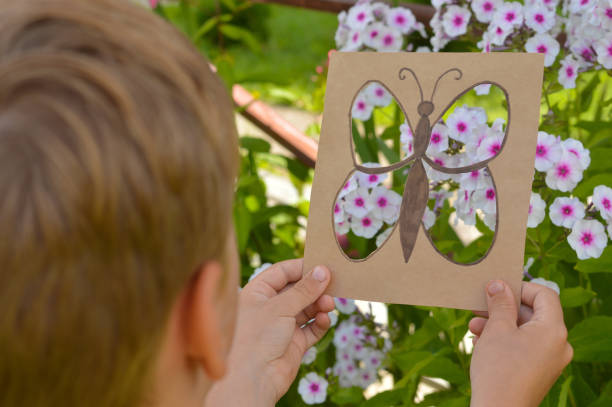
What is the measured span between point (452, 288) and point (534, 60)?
0.98 ft

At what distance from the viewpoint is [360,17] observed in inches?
51.8

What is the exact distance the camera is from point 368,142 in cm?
153

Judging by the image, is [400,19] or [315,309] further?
[400,19]

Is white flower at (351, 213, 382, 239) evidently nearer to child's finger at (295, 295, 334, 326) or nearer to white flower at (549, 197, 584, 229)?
child's finger at (295, 295, 334, 326)

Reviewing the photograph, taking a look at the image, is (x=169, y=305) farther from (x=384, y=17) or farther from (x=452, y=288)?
(x=384, y=17)

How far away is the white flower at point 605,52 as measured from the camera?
103 cm

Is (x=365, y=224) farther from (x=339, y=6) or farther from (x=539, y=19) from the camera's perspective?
(x=339, y=6)

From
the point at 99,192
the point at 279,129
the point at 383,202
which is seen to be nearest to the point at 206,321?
the point at 99,192

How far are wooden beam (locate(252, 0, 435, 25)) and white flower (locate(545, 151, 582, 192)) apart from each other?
1.83ft

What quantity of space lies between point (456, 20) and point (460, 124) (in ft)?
1.11

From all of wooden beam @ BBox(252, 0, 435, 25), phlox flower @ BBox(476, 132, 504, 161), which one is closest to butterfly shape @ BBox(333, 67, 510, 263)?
phlox flower @ BBox(476, 132, 504, 161)

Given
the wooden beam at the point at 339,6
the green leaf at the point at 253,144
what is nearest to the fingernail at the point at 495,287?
the wooden beam at the point at 339,6

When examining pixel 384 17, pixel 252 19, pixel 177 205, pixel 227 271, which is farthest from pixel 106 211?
pixel 252 19

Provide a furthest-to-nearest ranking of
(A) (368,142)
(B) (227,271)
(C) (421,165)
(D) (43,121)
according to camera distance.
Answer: (A) (368,142)
(C) (421,165)
(B) (227,271)
(D) (43,121)
